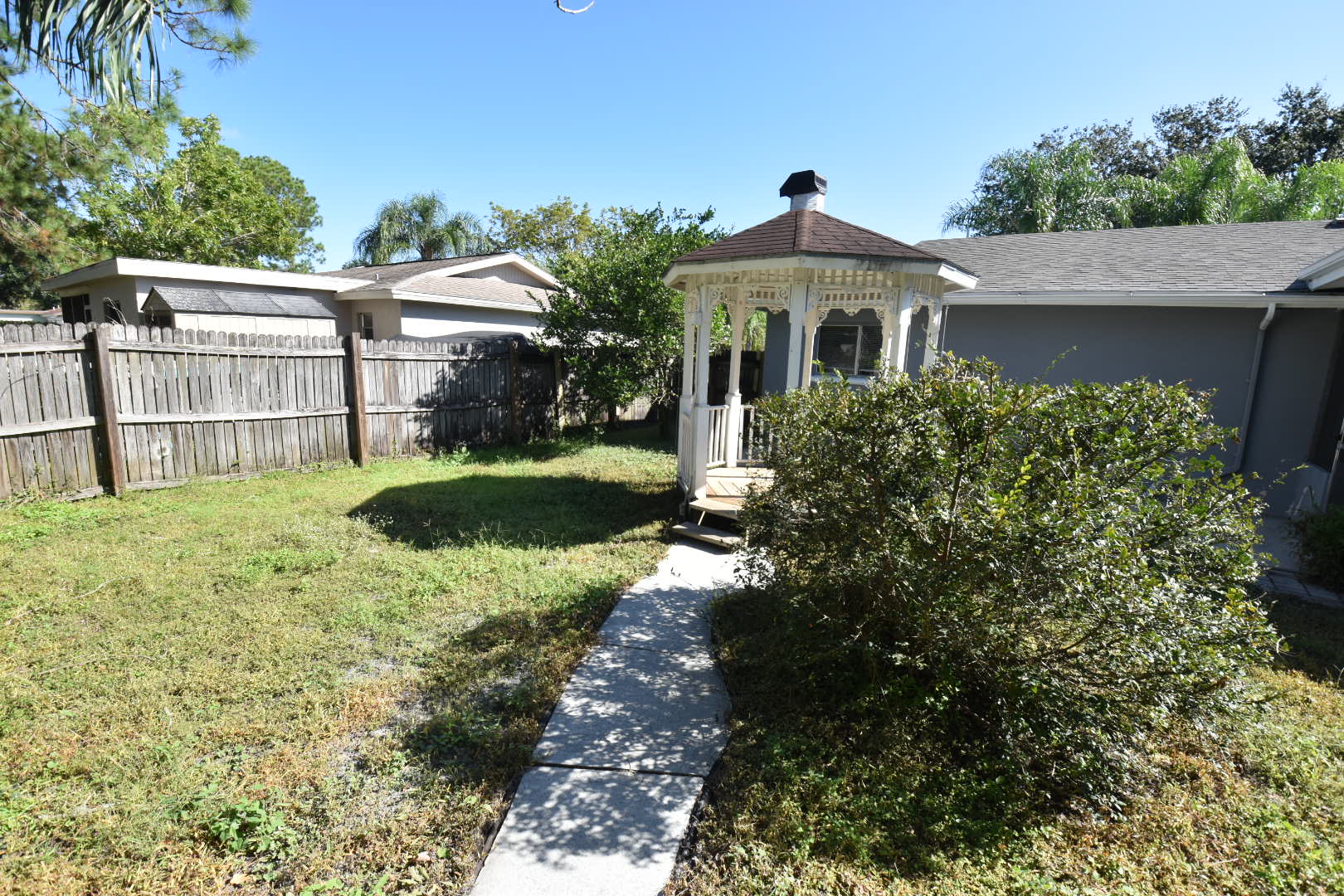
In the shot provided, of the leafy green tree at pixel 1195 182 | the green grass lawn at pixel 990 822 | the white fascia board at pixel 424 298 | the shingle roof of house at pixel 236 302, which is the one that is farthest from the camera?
the leafy green tree at pixel 1195 182

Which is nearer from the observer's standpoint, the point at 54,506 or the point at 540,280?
the point at 54,506

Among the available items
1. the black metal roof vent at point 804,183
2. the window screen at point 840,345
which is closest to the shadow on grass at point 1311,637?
the black metal roof vent at point 804,183

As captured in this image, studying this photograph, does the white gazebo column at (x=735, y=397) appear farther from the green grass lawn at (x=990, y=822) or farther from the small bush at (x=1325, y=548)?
the small bush at (x=1325, y=548)

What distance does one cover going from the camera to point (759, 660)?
3.71 m

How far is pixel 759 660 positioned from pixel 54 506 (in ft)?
24.0

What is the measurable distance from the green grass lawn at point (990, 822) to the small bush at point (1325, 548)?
117 inches

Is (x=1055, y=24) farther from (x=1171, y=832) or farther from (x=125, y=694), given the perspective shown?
(x=125, y=694)

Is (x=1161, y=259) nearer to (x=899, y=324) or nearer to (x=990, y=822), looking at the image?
(x=899, y=324)

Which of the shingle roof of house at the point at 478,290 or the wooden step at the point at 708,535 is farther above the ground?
the shingle roof of house at the point at 478,290

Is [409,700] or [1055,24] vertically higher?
[1055,24]

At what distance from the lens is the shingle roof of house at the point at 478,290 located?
14555 mm

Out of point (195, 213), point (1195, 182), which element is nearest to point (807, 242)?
point (1195, 182)

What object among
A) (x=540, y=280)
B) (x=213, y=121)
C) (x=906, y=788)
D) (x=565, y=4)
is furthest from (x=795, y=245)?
(x=213, y=121)

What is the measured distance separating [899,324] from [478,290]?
1238cm
